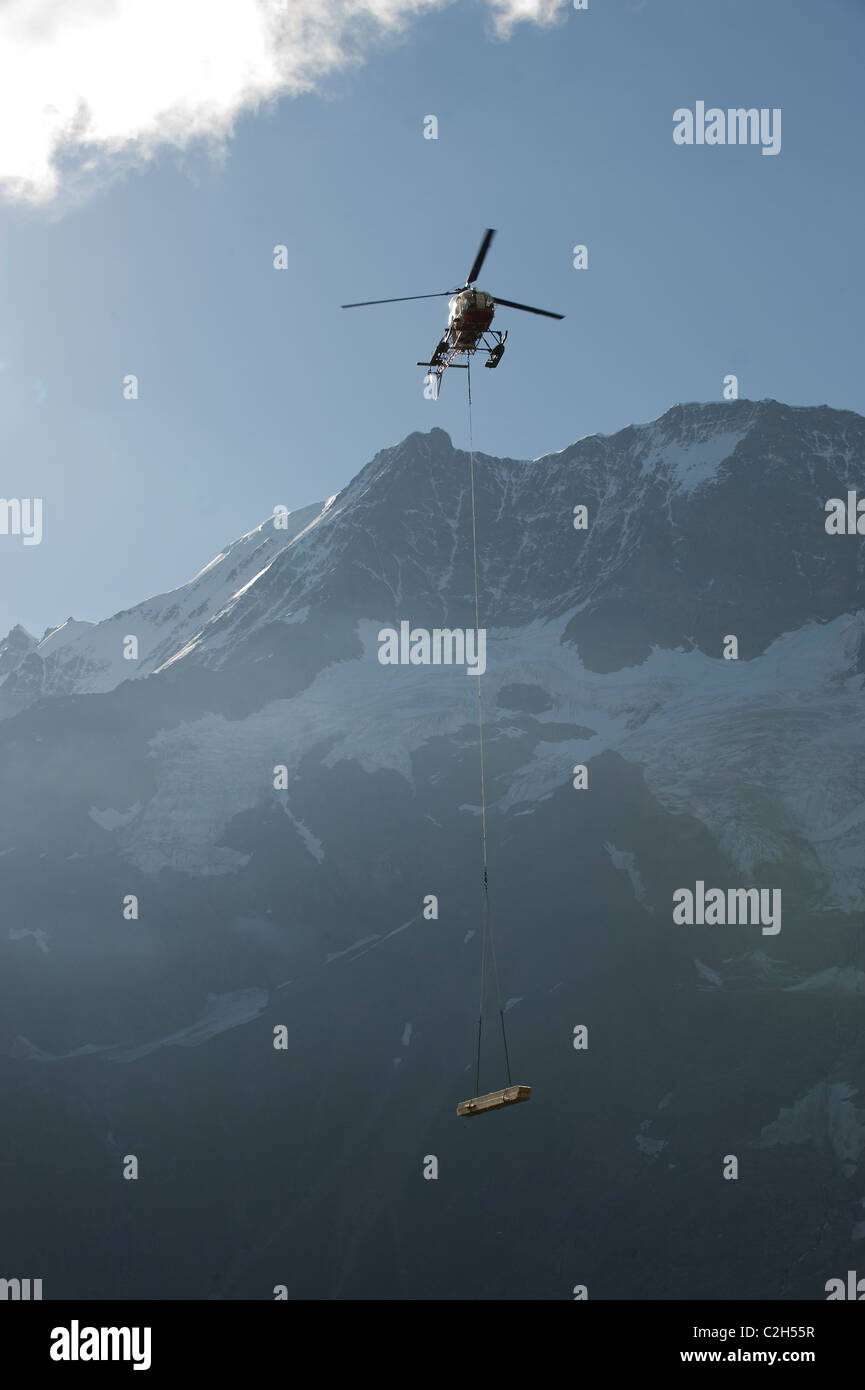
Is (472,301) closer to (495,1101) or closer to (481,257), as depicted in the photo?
(481,257)

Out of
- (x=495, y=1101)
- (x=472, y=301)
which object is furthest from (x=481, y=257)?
(x=495, y=1101)

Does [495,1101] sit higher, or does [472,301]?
[472,301]

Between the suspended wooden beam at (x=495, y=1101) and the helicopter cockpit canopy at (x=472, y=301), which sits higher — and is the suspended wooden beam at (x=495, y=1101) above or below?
below

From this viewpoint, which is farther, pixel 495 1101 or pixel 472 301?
pixel 472 301

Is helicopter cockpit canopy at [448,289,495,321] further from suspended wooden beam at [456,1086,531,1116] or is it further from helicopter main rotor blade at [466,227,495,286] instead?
suspended wooden beam at [456,1086,531,1116]

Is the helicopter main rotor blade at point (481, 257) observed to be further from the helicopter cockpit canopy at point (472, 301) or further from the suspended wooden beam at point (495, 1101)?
the suspended wooden beam at point (495, 1101)

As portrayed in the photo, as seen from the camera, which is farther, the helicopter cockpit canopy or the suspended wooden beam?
the helicopter cockpit canopy
